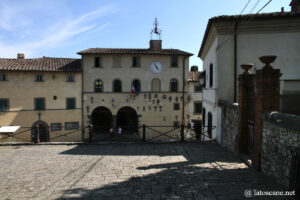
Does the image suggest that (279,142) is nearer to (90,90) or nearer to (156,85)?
(156,85)

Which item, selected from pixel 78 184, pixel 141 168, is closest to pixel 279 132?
pixel 141 168

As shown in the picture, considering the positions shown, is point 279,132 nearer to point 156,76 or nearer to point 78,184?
point 78,184

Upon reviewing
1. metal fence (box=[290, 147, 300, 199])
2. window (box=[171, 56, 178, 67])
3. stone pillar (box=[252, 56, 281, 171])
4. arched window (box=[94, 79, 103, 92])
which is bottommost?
metal fence (box=[290, 147, 300, 199])

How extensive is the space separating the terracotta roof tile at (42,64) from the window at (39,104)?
3.18 meters

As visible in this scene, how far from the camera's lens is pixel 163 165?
22.0 feet

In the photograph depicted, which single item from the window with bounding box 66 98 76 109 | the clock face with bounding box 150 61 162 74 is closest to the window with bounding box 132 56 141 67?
the clock face with bounding box 150 61 162 74

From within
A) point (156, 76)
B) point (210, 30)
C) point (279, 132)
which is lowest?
point (279, 132)

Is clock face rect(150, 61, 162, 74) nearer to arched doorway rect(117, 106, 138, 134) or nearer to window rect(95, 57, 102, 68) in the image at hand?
window rect(95, 57, 102, 68)

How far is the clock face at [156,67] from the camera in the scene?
22.2 m

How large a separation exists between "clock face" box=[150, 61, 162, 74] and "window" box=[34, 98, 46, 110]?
39.5 feet

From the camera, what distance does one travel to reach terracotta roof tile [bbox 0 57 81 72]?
19.9 m

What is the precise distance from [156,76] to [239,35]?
1277 centimetres

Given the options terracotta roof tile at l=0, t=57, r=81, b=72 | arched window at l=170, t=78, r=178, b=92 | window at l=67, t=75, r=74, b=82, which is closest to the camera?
terracotta roof tile at l=0, t=57, r=81, b=72

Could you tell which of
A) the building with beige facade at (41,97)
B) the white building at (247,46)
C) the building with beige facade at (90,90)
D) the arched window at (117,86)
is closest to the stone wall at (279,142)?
the white building at (247,46)
